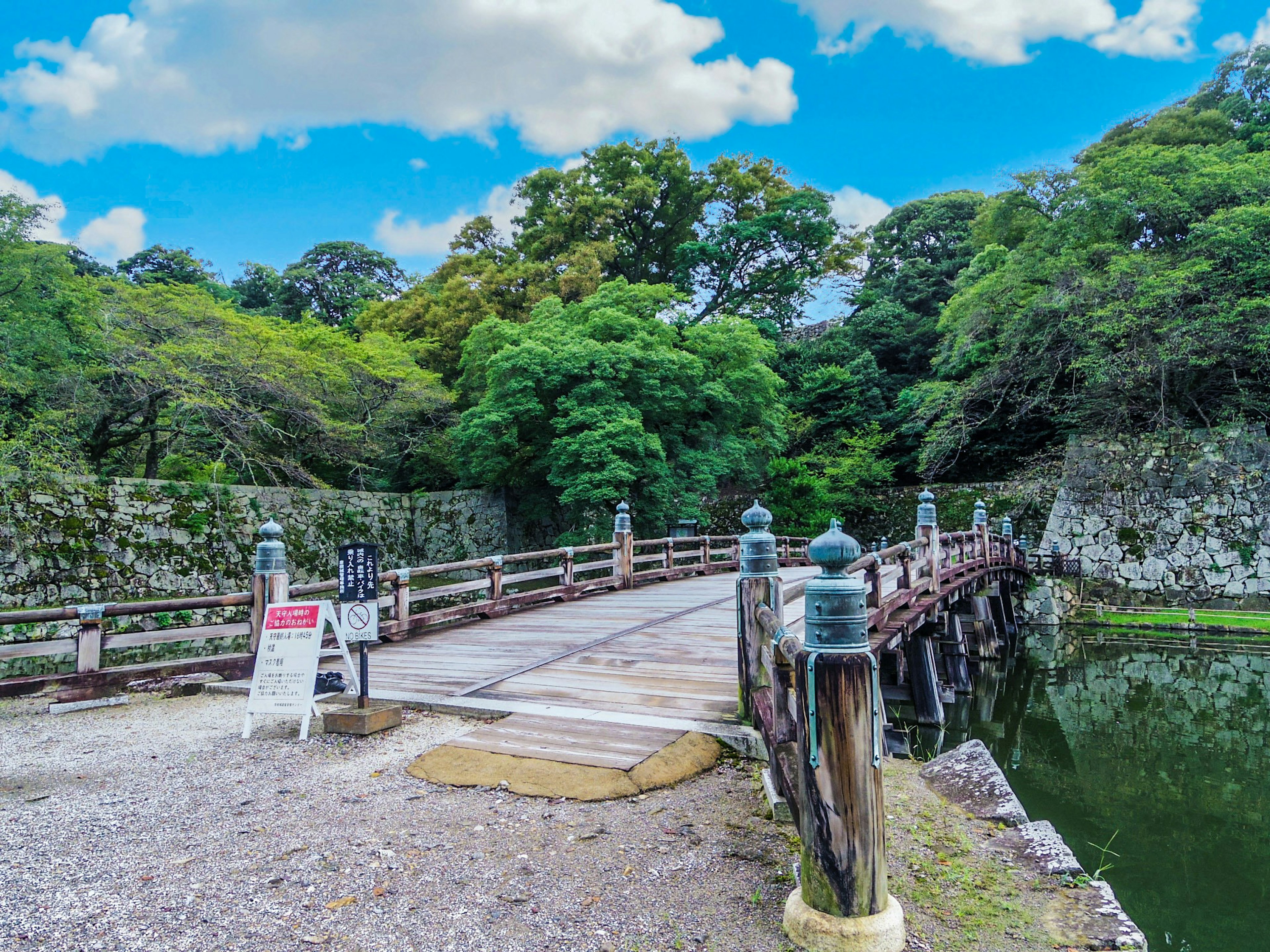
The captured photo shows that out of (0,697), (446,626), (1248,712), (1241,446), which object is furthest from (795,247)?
(0,697)

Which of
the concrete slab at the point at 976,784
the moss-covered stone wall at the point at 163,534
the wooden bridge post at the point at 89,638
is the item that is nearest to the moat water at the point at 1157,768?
the concrete slab at the point at 976,784

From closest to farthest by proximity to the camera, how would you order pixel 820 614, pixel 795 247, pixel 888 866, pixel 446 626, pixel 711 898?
pixel 820 614 → pixel 711 898 → pixel 888 866 → pixel 446 626 → pixel 795 247

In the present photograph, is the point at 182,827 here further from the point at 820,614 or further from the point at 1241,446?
the point at 1241,446

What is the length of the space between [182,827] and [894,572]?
295 inches

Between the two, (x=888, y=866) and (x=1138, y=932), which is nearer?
(x=1138, y=932)

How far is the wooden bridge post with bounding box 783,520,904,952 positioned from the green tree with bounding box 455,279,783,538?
13265 mm

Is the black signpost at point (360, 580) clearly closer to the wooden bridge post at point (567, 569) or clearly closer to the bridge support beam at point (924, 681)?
the wooden bridge post at point (567, 569)

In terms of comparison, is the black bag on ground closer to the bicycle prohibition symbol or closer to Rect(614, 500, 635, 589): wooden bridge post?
the bicycle prohibition symbol

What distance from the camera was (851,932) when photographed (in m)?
2.23

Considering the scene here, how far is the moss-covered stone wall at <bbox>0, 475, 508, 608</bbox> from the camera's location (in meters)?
11.5

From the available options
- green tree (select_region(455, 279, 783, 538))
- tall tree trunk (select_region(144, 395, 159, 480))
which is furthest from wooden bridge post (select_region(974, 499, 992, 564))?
tall tree trunk (select_region(144, 395, 159, 480))

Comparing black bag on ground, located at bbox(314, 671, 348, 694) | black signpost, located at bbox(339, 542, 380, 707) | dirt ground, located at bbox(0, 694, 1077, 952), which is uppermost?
black signpost, located at bbox(339, 542, 380, 707)

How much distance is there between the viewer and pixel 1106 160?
17625 millimetres

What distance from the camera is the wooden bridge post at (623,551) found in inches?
462
